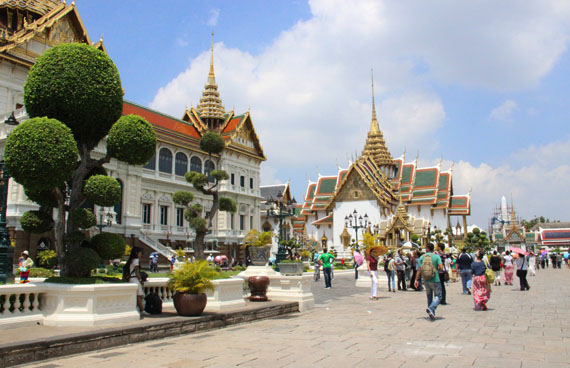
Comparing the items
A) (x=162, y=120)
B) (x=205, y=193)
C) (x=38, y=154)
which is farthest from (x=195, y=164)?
(x=38, y=154)

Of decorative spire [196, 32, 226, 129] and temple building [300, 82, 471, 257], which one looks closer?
decorative spire [196, 32, 226, 129]

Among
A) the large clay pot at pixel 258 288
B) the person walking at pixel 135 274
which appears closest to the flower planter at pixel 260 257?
the large clay pot at pixel 258 288

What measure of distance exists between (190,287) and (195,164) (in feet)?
118

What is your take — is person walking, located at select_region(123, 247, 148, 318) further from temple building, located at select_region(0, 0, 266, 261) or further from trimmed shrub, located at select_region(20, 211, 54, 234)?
temple building, located at select_region(0, 0, 266, 261)

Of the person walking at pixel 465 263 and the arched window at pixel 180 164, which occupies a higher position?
the arched window at pixel 180 164

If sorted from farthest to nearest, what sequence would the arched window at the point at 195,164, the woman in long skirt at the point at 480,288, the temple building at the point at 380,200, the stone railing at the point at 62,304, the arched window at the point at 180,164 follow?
1. the temple building at the point at 380,200
2. the arched window at the point at 195,164
3. the arched window at the point at 180,164
4. the woman in long skirt at the point at 480,288
5. the stone railing at the point at 62,304

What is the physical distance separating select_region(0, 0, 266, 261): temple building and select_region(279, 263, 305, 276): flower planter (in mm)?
15017

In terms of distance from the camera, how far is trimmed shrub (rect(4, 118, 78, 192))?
7598 millimetres

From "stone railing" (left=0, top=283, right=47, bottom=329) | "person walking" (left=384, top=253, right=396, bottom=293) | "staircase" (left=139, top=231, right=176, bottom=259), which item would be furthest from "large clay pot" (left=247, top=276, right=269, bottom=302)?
"staircase" (left=139, top=231, right=176, bottom=259)

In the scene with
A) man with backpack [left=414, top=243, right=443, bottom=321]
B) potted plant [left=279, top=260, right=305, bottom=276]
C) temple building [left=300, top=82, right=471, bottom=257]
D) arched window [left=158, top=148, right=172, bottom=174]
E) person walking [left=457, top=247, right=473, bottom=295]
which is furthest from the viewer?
temple building [left=300, top=82, right=471, bottom=257]

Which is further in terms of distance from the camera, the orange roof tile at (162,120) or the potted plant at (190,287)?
the orange roof tile at (162,120)

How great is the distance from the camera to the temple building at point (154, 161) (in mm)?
28578

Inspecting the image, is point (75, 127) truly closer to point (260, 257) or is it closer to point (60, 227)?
point (60, 227)

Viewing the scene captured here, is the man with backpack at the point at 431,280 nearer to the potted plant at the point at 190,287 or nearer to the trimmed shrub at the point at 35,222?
the potted plant at the point at 190,287
